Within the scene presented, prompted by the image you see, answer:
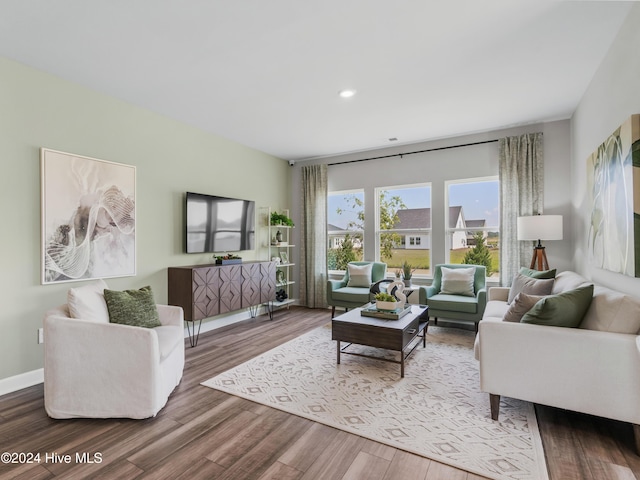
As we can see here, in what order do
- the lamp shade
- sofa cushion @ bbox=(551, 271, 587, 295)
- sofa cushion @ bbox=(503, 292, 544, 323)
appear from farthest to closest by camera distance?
the lamp shade < sofa cushion @ bbox=(551, 271, 587, 295) < sofa cushion @ bbox=(503, 292, 544, 323)

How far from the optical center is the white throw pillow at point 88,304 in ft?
7.80

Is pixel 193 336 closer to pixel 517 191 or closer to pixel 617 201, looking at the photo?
pixel 617 201

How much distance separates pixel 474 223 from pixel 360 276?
72.5 inches

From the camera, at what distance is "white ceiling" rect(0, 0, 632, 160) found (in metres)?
2.17

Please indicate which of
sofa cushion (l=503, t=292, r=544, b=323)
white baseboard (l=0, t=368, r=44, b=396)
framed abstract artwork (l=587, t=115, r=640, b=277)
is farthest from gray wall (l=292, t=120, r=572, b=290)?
white baseboard (l=0, t=368, r=44, b=396)

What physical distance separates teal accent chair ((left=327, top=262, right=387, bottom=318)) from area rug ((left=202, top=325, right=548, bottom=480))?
3.70 feet

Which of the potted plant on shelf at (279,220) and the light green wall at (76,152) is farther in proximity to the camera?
the potted plant on shelf at (279,220)

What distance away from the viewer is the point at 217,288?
412 centimetres

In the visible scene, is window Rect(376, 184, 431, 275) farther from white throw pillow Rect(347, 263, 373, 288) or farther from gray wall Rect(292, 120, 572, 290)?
white throw pillow Rect(347, 263, 373, 288)

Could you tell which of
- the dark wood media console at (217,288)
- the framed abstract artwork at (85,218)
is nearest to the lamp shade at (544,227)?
the dark wood media console at (217,288)

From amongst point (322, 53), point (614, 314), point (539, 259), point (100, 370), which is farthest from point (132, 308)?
point (539, 259)

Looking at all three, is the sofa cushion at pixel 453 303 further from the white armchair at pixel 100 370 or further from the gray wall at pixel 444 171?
the white armchair at pixel 100 370

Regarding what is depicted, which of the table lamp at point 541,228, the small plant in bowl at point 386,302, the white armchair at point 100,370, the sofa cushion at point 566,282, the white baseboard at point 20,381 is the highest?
the table lamp at point 541,228

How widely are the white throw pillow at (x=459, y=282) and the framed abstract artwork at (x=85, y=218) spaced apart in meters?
3.81
